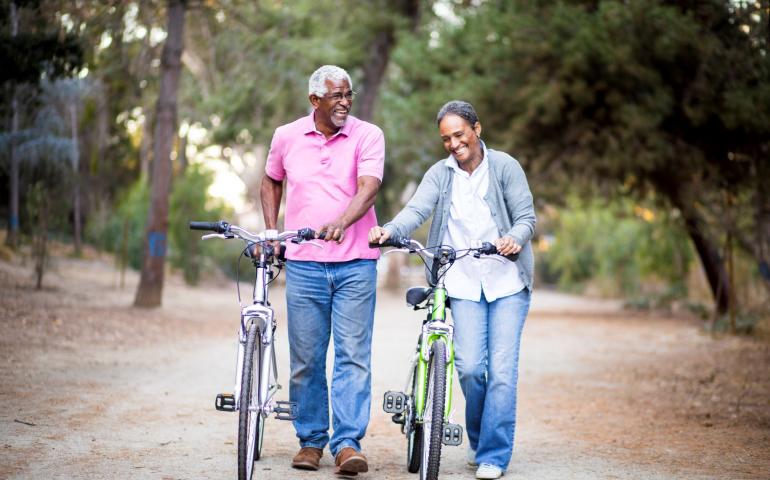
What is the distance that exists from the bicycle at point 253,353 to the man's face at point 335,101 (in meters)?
0.75

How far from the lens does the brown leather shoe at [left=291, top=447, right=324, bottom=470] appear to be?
603cm

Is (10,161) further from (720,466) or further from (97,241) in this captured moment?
(720,466)

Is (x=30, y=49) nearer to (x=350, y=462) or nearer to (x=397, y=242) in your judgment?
(x=397, y=242)

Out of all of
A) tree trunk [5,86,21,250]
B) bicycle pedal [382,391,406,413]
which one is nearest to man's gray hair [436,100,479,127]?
bicycle pedal [382,391,406,413]

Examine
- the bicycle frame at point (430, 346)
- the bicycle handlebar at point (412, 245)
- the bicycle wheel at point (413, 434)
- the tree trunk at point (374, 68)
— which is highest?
the tree trunk at point (374, 68)

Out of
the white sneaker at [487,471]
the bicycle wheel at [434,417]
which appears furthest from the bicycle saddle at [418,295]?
the white sneaker at [487,471]

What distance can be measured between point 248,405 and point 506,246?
159cm

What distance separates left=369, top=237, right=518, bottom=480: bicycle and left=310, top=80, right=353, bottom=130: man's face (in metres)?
0.79

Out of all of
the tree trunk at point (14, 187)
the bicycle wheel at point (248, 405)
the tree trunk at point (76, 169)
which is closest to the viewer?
the bicycle wheel at point (248, 405)

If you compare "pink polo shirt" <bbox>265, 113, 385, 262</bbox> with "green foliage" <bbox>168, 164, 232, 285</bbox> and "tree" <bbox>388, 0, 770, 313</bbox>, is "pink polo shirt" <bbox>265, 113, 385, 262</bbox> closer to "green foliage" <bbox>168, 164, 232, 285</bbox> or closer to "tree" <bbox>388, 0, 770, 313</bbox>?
"tree" <bbox>388, 0, 770, 313</bbox>

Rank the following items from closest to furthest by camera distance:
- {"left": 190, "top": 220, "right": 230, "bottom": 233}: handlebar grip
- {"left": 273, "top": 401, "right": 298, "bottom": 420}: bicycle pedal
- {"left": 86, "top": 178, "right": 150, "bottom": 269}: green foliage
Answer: {"left": 190, "top": 220, "right": 230, "bottom": 233}: handlebar grip → {"left": 273, "top": 401, "right": 298, "bottom": 420}: bicycle pedal → {"left": 86, "top": 178, "right": 150, "bottom": 269}: green foliage

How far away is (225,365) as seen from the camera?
11891 millimetres

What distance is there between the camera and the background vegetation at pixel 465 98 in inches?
616

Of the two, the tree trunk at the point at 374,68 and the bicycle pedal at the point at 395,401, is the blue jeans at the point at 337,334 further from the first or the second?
the tree trunk at the point at 374,68
